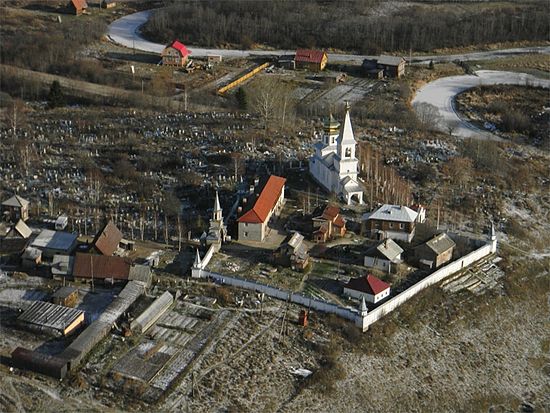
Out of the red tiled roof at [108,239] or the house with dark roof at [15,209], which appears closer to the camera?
the red tiled roof at [108,239]

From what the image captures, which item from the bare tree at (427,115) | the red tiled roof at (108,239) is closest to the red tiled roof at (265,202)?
the red tiled roof at (108,239)

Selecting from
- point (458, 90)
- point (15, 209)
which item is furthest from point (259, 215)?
point (458, 90)

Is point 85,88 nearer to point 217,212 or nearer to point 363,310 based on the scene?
point 217,212

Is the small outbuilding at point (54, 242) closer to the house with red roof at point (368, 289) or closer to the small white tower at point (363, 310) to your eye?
the house with red roof at point (368, 289)

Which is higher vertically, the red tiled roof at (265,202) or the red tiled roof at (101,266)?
the red tiled roof at (265,202)

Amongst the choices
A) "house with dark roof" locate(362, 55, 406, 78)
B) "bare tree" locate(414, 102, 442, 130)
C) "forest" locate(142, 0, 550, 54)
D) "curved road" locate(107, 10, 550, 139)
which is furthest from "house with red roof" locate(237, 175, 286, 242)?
"forest" locate(142, 0, 550, 54)

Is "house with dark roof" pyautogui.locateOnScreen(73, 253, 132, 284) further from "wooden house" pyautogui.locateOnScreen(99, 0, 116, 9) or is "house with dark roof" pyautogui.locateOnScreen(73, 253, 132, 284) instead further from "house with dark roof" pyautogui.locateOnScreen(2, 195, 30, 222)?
"wooden house" pyautogui.locateOnScreen(99, 0, 116, 9)
